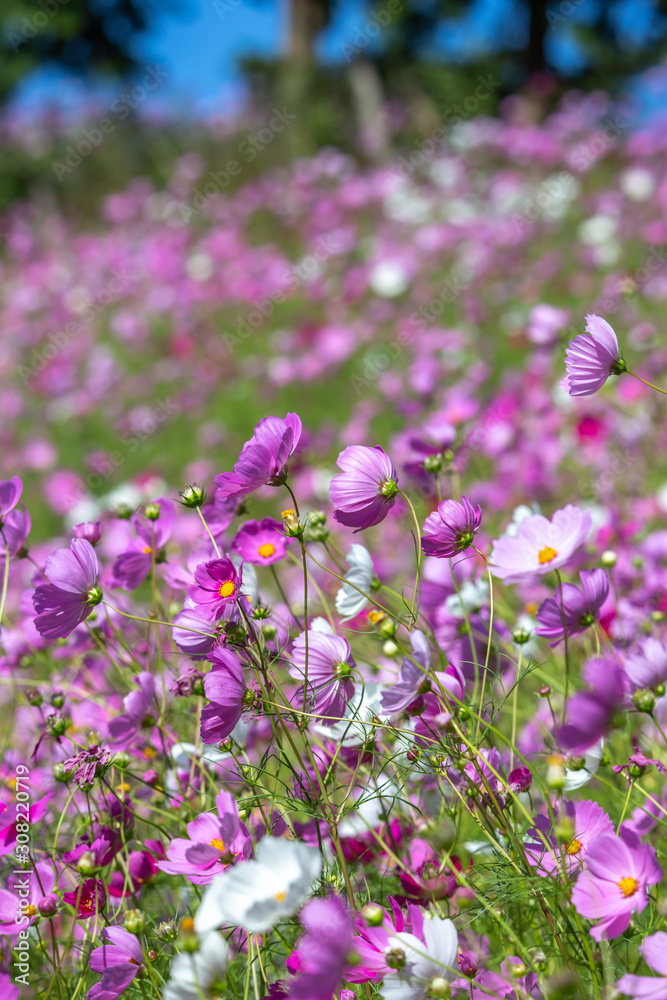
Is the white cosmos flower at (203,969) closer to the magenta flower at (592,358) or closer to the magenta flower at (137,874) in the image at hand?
the magenta flower at (137,874)

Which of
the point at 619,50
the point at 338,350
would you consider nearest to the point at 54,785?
the point at 338,350

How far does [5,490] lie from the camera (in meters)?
1.10

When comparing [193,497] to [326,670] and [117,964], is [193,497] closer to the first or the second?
[326,670]

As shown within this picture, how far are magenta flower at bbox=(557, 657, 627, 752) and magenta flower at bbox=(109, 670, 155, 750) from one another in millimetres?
555

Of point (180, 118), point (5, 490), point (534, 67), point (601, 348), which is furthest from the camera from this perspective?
point (534, 67)

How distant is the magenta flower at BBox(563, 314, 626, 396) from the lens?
2.98 feet

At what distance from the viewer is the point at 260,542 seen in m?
1.13

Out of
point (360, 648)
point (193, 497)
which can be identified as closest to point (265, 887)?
point (193, 497)

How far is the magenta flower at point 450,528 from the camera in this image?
0.89m

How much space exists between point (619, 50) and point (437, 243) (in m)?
14.7

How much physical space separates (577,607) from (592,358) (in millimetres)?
284

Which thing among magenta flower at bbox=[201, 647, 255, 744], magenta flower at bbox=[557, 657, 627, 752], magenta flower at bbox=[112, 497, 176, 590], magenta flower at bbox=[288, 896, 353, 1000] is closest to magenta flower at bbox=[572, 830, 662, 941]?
magenta flower at bbox=[557, 657, 627, 752]

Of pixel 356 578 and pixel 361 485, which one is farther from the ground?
pixel 361 485

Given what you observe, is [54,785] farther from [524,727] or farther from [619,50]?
[619,50]
